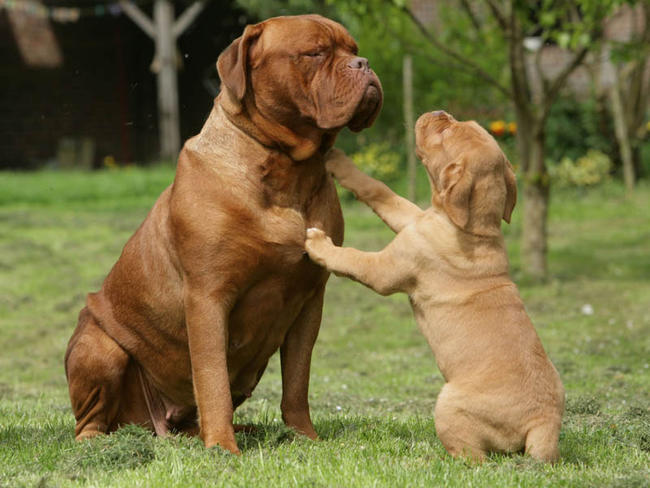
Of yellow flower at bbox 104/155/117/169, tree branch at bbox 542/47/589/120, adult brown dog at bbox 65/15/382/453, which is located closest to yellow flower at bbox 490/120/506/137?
tree branch at bbox 542/47/589/120

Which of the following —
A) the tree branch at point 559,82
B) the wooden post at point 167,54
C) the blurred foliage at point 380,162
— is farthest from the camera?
the wooden post at point 167,54

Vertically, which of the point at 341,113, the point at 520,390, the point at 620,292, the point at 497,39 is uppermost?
the point at 497,39

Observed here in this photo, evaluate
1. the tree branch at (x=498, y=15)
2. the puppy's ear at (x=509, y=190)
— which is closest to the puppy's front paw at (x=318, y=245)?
the puppy's ear at (x=509, y=190)

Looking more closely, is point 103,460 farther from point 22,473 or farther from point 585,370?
point 585,370

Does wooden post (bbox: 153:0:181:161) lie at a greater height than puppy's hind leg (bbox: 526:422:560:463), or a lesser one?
greater

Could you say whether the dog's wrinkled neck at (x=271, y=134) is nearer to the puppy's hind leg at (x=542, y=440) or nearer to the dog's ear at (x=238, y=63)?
the dog's ear at (x=238, y=63)

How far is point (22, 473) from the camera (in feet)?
13.4

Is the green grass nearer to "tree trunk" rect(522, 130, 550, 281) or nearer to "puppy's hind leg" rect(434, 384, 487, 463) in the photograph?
"puppy's hind leg" rect(434, 384, 487, 463)

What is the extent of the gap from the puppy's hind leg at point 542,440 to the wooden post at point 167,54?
1643 cm

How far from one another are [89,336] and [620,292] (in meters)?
7.34

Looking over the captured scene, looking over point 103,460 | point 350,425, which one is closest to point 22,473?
point 103,460

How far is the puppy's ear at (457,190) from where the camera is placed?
403cm

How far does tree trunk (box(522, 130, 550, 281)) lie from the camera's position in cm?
1063

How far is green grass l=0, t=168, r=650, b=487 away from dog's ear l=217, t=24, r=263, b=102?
1587 millimetres
